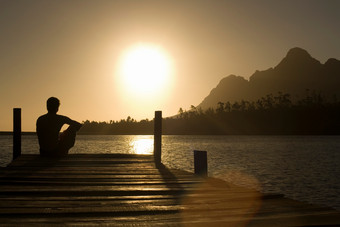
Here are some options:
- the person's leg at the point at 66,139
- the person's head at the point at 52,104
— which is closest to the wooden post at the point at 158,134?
the person's leg at the point at 66,139

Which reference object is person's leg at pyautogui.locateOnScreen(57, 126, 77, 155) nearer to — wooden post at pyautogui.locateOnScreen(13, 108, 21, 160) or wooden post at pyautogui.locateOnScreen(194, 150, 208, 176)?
wooden post at pyautogui.locateOnScreen(13, 108, 21, 160)

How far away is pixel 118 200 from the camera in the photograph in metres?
5.91

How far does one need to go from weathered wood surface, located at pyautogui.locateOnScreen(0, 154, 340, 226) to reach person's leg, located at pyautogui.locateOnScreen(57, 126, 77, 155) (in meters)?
2.54

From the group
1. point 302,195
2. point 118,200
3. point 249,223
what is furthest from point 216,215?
point 302,195

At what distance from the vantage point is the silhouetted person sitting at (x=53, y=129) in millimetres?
11375

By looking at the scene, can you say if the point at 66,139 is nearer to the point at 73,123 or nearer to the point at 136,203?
the point at 73,123

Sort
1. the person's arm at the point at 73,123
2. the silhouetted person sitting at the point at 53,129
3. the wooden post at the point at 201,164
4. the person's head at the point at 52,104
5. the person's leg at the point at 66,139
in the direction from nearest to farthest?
the person's head at the point at 52,104
the silhouetted person sitting at the point at 53,129
the person's arm at the point at 73,123
the person's leg at the point at 66,139
the wooden post at the point at 201,164

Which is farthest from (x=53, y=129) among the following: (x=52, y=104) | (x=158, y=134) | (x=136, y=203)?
(x=136, y=203)

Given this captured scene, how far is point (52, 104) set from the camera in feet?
37.0

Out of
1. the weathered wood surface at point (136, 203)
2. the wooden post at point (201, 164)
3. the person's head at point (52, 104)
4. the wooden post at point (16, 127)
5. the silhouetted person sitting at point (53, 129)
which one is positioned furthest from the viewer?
the wooden post at point (16, 127)

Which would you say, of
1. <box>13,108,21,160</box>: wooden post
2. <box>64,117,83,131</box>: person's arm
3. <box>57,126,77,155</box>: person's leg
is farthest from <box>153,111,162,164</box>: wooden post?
<box>13,108,21,160</box>: wooden post

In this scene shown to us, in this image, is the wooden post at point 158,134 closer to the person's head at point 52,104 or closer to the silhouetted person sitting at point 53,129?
the silhouetted person sitting at point 53,129

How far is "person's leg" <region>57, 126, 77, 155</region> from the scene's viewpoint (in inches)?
462

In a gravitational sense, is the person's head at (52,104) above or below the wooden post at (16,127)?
above
